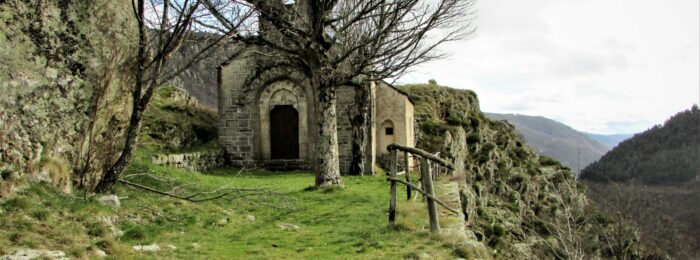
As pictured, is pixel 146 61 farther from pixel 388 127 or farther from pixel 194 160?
pixel 388 127

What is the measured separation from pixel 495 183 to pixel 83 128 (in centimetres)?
2911

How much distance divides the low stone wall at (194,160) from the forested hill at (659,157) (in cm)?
7724

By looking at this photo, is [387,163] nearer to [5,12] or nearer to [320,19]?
[320,19]

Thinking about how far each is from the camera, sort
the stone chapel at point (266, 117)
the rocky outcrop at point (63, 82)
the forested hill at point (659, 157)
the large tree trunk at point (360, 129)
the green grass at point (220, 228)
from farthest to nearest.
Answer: the forested hill at point (659, 157), the stone chapel at point (266, 117), the large tree trunk at point (360, 129), the rocky outcrop at point (63, 82), the green grass at point (220, 228)

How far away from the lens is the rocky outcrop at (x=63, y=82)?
19.1 ft

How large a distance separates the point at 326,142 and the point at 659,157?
102 metres

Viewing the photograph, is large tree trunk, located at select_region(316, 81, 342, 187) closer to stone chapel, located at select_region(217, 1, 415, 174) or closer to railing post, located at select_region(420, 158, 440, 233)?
railing post, located at select_region(420, 158, 440, 233)

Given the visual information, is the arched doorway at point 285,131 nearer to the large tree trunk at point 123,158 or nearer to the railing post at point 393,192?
the large tree trunk at point 123,158

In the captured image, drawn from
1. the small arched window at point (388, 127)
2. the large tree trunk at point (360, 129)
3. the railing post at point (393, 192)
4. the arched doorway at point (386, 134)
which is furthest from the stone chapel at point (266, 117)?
the railing post at point (393, 192)

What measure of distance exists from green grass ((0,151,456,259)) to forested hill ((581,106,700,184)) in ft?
274

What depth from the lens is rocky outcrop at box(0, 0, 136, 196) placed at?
5.81 meters

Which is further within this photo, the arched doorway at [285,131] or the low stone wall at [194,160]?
the arched doorway at [285,131]

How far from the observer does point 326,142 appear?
1272 cm

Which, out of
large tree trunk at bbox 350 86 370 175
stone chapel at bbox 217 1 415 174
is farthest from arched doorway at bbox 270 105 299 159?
large tree trunk at bbox 350 86 370 175
